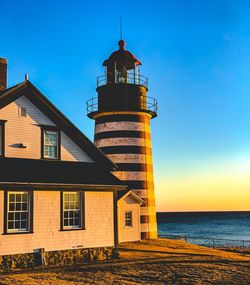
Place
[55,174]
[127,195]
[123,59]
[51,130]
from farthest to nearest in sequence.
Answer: [123,59] < [127,195] < [51,130] < [55,174]

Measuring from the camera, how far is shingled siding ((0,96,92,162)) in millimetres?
20359

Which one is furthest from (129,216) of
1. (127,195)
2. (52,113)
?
(52,113)

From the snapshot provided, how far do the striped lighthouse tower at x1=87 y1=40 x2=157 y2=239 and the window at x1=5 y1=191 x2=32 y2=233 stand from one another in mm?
12866

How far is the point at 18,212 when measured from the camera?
19.3 metres

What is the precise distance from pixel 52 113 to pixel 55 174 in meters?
3.02

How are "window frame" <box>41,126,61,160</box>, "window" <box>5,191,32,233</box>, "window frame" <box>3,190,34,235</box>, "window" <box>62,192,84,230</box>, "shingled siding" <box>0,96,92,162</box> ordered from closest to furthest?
"window frame" <box>3,190,34,235</box> → "window" <box>5,191,32,233</box> → "shingled siding" <box>0,96,92,162</box> → "window" <box>62,192,84,230</box> → "window frame" <box>41,126,61,160</box>

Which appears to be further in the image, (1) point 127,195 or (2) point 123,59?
(2) point 123,59

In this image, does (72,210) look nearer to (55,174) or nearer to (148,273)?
(55,174)

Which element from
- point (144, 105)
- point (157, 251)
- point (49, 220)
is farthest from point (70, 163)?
point (144, 105)

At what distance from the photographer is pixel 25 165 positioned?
20.4 m

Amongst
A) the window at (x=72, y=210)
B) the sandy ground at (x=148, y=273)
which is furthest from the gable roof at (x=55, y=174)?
the sandy ground at (x=148, y=273)

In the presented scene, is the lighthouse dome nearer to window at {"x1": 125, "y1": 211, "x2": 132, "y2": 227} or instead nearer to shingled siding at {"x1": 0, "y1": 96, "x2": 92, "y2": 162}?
window at {"x1": 125, "y1": 211, "x2": 132, "y2": 227}

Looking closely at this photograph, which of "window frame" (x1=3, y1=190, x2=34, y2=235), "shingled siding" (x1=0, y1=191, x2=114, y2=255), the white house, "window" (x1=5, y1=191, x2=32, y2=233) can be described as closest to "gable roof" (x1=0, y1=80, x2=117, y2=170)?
the white house

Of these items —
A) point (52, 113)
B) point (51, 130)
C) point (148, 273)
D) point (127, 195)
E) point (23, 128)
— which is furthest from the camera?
point (127, 195)
